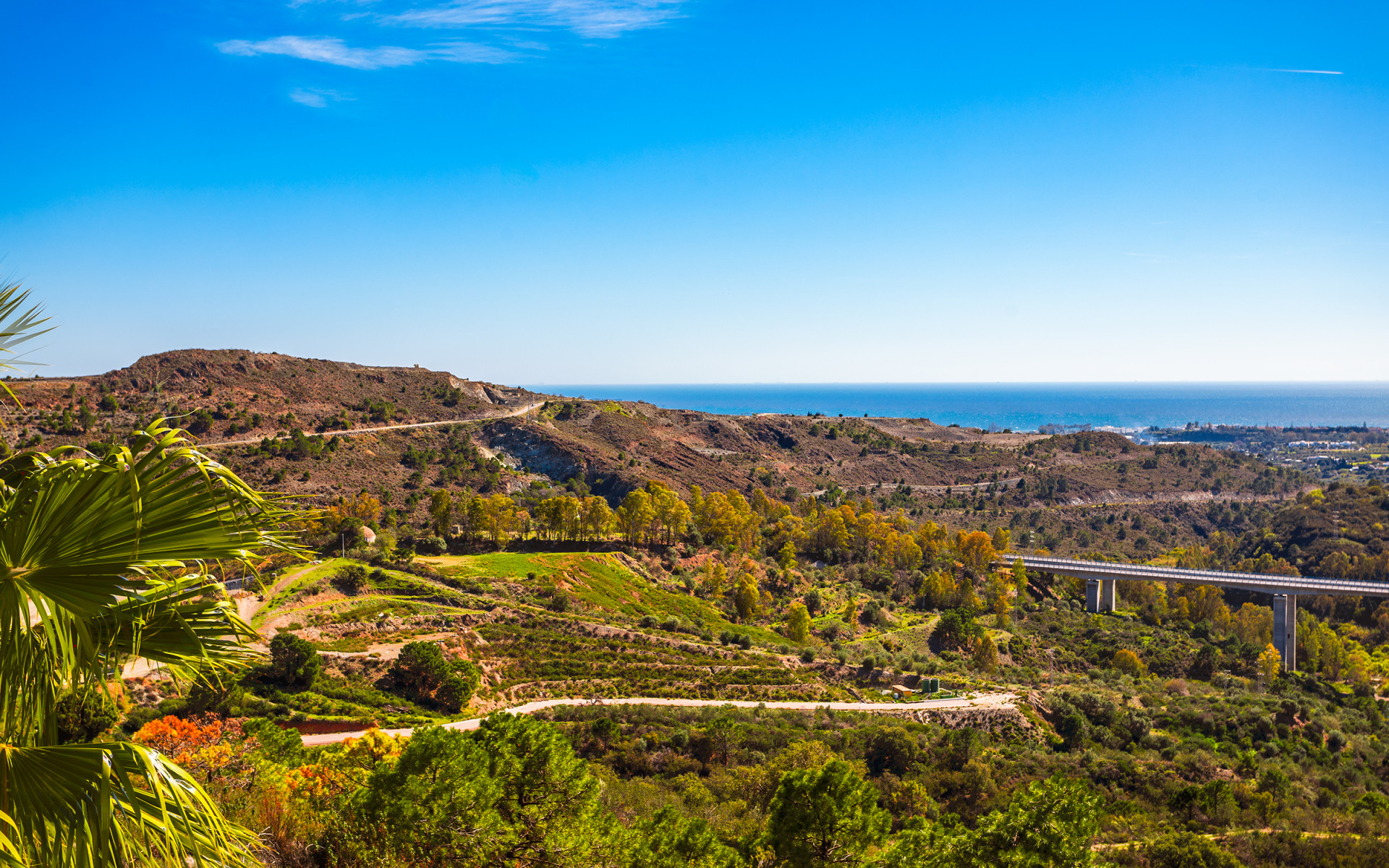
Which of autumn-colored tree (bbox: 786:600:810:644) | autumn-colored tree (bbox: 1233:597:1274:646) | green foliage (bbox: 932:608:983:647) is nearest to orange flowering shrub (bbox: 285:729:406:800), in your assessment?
autumn-colored tree (bbox: 786:600:810:644)

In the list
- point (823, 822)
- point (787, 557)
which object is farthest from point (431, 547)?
point (823, 822)

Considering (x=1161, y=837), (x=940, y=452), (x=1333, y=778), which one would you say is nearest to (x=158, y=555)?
(x=1161, y=837)

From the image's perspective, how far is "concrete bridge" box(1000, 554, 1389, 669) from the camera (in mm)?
60250

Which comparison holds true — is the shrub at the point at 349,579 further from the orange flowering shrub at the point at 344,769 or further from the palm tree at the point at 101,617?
the palm tree at the point at 101,617

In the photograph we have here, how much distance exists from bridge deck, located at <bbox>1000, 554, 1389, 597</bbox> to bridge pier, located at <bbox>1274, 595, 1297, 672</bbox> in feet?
→ 2.51

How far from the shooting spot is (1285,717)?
3994cm

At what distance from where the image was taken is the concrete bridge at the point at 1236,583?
6025cm

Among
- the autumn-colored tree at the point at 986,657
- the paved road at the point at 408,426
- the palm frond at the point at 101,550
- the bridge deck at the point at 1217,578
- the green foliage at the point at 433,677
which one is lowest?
the autumn-colored tree at the point at 986,657

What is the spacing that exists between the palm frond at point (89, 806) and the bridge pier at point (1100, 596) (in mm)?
→ 74389

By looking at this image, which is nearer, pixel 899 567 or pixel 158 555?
pixel 158 555

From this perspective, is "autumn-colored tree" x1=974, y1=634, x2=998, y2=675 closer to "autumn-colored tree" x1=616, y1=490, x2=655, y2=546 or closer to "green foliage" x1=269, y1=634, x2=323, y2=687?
"autumn-colored tree" x1=616, y1=490, x2=655, y2=546

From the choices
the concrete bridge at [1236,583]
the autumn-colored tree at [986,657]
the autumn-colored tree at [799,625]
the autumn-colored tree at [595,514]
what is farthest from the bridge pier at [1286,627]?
the autumn-colored tree at [595,514]

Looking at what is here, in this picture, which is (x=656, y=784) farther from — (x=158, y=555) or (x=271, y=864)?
(x=158, y=555)

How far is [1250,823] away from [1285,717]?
20.0 metres
